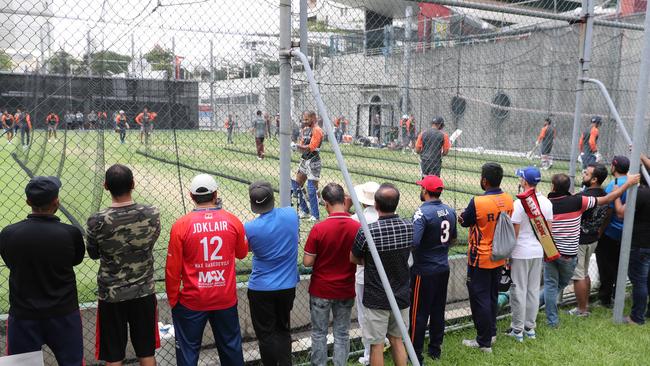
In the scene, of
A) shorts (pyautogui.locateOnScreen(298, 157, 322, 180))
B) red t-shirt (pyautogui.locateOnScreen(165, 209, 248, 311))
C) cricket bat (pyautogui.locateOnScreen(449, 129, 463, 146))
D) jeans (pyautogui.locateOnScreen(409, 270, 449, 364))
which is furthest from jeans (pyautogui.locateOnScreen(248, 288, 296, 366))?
cricket bat (pyautogui.locateOnScreen(449, 129, 463, 146))

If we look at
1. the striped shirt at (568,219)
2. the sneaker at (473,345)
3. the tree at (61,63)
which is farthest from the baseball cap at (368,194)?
the tree at (61,63)

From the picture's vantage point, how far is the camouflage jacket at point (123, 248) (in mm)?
3166

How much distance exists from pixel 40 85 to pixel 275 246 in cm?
583

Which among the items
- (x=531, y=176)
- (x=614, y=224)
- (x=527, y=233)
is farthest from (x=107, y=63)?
(x=614, y=224)

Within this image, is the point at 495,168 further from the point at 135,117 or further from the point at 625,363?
the point at 135,117

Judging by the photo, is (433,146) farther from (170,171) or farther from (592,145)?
(170,171)

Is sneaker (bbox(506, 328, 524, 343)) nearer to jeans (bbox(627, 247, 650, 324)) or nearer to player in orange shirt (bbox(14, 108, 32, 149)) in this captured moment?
jeans (bbox(627, 247, 650, 324))

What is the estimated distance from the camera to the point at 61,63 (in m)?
6.18

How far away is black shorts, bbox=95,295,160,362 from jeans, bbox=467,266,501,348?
9.37ft

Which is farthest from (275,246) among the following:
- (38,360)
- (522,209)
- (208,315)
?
(522,209)

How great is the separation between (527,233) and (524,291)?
22.4 inches

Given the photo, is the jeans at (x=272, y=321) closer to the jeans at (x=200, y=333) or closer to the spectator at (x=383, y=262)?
the jeans at (x=200, y=333)

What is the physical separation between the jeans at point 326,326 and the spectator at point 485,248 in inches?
55.0

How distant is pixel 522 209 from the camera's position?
486 cm
